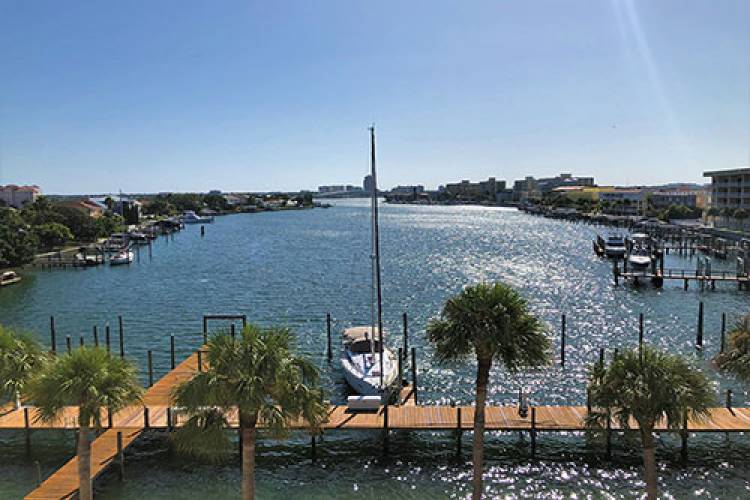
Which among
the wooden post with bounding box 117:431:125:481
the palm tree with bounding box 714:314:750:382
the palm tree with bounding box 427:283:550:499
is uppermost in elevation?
the palm tree with bounding box 427:283:550:499

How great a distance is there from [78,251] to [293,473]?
9947 centimetres

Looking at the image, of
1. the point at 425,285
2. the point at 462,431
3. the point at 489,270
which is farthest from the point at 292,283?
the point at 462,431

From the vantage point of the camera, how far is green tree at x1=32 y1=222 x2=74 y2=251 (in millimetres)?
108950

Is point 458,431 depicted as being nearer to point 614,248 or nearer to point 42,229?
point 614,248

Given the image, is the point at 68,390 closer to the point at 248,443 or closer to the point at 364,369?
the point at 248,443

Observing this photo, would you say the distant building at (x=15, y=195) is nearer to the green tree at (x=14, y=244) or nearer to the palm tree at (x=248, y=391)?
the green tree at (x=14, y=244)

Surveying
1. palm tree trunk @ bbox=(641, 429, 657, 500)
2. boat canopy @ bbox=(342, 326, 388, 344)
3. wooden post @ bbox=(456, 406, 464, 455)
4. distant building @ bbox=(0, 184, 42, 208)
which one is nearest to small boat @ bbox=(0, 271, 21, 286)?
boat canopy @ bbox=(342, 326, 388, 344)

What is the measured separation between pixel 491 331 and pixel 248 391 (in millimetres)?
7399

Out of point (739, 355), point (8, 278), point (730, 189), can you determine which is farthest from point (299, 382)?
point (730, 189)

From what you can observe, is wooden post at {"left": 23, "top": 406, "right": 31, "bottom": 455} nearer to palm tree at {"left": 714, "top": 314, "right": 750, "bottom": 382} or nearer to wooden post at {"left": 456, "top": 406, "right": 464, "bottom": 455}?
wooden post at {"left": 456, "top": 406, "right": 464, "bottom": 455}

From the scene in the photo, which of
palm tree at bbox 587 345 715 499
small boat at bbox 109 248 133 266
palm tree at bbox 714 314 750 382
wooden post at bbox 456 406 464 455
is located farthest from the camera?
small boat at bbox 109 248 133 266

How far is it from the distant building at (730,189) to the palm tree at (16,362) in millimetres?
143074

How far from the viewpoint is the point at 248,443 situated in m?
15.9

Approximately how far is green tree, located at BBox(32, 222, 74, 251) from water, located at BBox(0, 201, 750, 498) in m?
15.6
